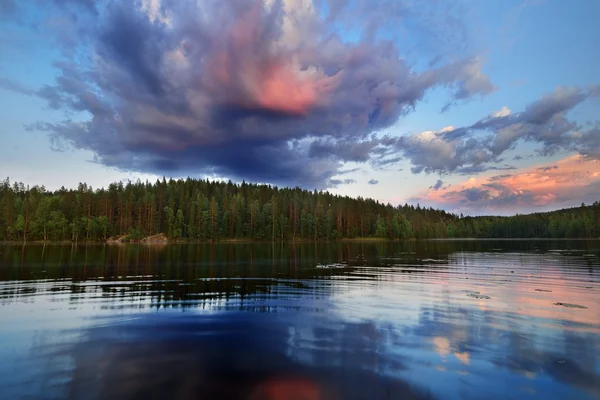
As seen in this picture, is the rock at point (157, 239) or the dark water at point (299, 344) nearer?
the dark water at point (299, 344)

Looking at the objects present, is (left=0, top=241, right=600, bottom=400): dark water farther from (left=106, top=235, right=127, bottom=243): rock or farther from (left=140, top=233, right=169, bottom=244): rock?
(left=106, top=235, right=127, bottom=243): rock

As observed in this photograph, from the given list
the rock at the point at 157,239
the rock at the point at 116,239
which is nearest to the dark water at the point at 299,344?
the rock at the point at 157,239

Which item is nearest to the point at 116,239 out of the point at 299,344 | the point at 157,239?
the point at 157,239

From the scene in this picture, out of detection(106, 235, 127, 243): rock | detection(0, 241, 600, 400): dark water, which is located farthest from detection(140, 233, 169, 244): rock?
detection(0, 241, 600, 400): dark water

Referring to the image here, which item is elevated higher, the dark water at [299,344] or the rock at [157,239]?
the rock at [157,239]

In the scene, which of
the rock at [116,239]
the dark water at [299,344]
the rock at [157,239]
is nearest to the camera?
the dark water at [299,344]

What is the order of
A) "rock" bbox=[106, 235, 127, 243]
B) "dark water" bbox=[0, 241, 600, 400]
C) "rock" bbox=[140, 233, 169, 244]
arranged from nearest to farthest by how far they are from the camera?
"dark water" bbox=[0, 241, 600, 400] → "rock" bbox=[106, 235, 127, 243] → "rock" bbox=[140, 233, 169, 244]

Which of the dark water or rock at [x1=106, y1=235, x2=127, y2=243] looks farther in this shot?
rock at [x1=106, y1=235, x2=127, y2=243]

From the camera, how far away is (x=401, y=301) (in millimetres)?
23828

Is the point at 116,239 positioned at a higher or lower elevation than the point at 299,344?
higher

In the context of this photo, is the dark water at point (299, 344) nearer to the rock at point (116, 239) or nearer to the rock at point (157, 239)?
the rock at point (157, 239)

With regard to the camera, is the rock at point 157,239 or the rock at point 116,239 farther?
the rock at point 157,239

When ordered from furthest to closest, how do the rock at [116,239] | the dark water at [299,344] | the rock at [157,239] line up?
the rock at [157,239] < the rock at [116,239] < the dark water at [299,344]

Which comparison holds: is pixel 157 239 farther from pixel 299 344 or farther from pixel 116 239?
pixel 299 344
